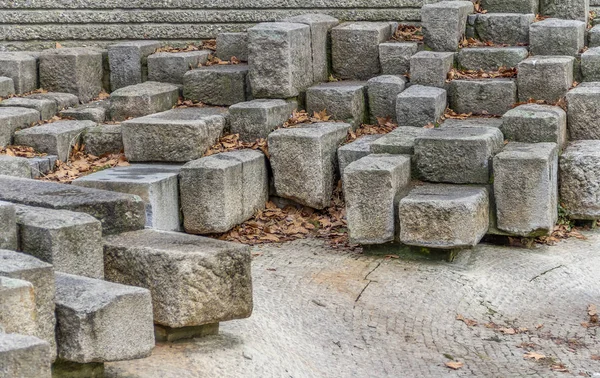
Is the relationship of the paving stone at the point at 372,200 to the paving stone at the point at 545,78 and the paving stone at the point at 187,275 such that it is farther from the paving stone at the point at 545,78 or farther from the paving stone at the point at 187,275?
the paving stone at the point at 187,275

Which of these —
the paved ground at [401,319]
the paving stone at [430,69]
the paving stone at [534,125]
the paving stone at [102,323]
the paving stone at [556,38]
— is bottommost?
the paved ground at [401,319]

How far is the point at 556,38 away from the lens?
1052cm

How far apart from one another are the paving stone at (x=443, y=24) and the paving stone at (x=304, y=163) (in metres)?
1.81

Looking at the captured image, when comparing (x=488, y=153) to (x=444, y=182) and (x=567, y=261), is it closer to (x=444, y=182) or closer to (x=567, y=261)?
(x=444, y=182)

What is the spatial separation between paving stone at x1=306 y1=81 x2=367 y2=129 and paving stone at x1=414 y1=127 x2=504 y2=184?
1.37m

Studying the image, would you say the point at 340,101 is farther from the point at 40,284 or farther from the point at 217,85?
the point at 40,284

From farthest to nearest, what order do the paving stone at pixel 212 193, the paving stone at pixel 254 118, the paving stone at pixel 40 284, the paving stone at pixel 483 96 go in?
the paving stone at pixel 483 96
the paving stone at pixel 254 118
the paving stone at pixel 212 193
the paving stone at pixel 40 284

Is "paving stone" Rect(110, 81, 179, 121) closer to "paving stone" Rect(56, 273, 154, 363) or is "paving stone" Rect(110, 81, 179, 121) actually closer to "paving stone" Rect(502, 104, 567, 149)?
"paving stone" Rect(502, 104, 567, 149)

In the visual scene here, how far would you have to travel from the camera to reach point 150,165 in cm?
934

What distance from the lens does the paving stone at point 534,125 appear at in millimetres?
9273

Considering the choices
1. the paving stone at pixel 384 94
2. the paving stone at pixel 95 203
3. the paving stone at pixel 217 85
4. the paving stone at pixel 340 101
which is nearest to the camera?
the paving stone at pixel 95 203

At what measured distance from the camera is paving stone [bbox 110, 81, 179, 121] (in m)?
10.3

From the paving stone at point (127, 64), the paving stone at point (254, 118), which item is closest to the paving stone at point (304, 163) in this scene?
the paving stone at point (254, 118)

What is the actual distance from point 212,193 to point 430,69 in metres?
2.82
